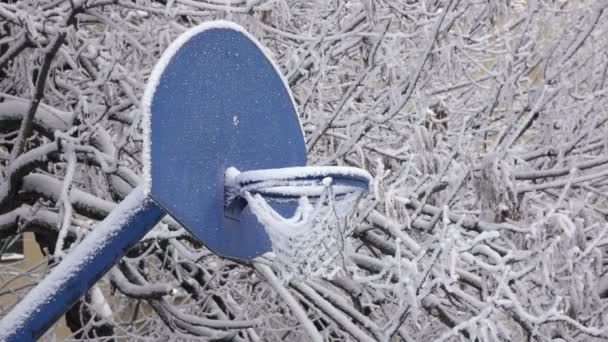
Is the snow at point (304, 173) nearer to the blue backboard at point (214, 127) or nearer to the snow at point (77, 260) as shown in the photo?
the blue backboard at point (214, 127)

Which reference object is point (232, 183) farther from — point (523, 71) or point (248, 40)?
point (523, 71)

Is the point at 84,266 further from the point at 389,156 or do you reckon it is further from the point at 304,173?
the point at 389,156

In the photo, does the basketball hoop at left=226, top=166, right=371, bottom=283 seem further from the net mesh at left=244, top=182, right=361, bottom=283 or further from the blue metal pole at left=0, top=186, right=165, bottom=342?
the blue metal pole at left=0, top=186, right=165, bottom=342

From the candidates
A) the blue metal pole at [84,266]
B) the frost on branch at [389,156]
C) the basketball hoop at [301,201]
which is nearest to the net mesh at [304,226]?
→ the basketball hoop at [301,201]

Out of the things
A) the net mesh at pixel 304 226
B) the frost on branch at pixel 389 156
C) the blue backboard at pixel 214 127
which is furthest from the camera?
the frost on branch at pixel 389 156

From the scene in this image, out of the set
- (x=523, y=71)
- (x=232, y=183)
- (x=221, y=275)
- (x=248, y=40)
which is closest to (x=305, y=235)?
(x=232, y=183)

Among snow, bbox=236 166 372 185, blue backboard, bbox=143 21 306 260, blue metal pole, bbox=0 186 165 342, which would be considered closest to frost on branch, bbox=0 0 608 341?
blue backboard, bbox=143 21 306 260
